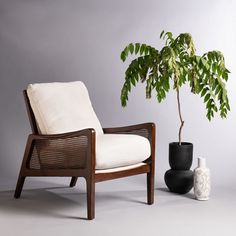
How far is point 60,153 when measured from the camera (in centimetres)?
384

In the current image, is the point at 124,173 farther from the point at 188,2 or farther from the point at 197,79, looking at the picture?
the point at 188,2

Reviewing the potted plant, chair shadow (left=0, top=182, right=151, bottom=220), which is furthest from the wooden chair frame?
the potted plant

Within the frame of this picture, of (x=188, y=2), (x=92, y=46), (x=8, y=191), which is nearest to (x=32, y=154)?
(x=8, y=191)

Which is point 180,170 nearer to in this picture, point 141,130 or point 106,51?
point 141,130

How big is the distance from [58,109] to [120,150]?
614mm

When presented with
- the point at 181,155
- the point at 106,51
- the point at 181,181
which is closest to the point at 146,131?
the point at 181,155

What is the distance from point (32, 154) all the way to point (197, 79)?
128 centimetres

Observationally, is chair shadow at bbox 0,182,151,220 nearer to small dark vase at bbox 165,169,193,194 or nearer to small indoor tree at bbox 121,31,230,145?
small dark vase at bbox 165,169,193,194

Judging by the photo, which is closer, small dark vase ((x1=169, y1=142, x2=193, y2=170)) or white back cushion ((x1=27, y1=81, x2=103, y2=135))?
white back cushion ((x1=27, y1=81, x2=103, y2=135))

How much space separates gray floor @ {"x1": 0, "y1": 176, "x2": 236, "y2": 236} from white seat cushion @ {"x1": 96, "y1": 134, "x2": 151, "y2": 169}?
339 millimetres

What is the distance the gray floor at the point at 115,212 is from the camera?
3438 mm

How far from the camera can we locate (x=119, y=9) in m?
5.34

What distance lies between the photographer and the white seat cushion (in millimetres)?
3662

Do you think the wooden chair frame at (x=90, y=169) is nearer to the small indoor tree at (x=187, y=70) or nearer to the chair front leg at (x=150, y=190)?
the chair front leg at (x=150, y=190)
